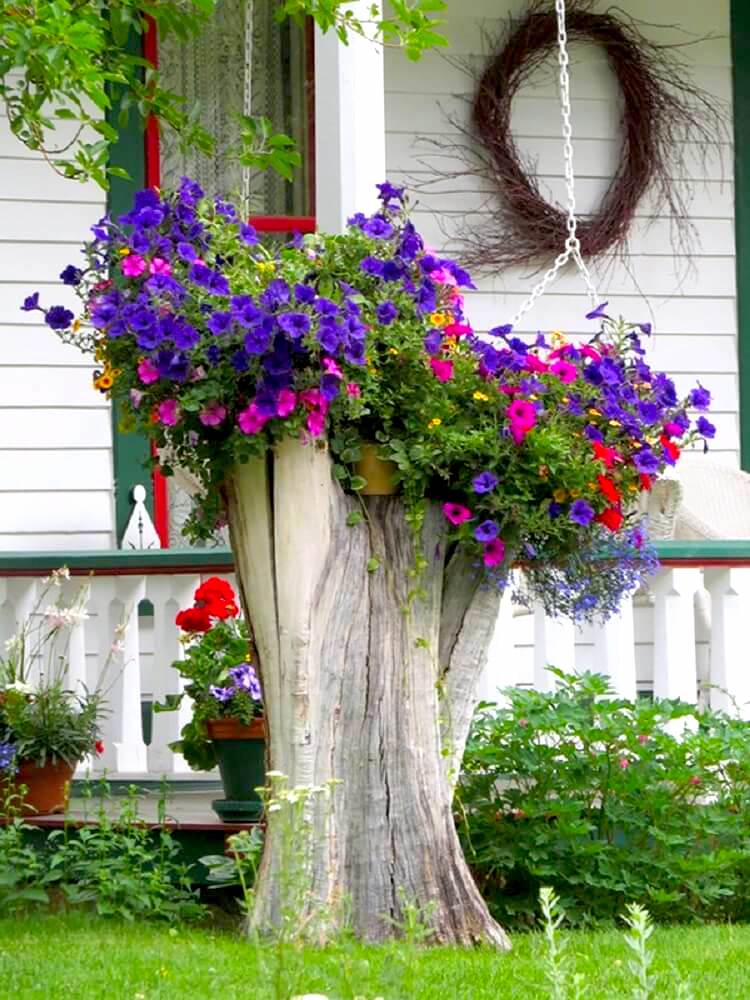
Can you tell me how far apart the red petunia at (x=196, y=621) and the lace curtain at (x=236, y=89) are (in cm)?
239

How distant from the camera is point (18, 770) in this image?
576 cm

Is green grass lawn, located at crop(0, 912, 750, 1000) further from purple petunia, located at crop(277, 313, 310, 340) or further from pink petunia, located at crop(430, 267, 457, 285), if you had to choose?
pink petunia, located at crop(430, 267, 457, 285)

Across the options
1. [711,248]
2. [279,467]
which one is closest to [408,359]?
[279,467]

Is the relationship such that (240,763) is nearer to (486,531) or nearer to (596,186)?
(486,531)

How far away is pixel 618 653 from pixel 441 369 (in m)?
1.87

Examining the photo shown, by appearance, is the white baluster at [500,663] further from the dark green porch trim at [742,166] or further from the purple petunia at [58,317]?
the dark green porch trim at [742,166]

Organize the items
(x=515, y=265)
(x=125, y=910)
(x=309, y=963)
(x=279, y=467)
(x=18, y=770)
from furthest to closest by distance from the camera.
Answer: (x=515, y=265) < (x=18, y=770) < (x=125, y=910) < (x=279, y=467) < (x=309, y=963)

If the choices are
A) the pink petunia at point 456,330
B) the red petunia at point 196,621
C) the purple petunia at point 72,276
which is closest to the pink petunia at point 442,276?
the pink petunia at point 456,330

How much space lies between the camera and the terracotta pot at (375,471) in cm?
456

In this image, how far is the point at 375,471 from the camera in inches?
180

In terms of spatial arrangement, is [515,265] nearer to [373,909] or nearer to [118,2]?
[118,2]

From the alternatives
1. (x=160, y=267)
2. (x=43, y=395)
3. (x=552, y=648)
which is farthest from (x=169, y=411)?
(x=43, y=395)

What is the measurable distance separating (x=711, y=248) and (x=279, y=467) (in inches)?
188

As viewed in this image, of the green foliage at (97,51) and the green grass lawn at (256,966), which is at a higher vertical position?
the green foliage at (97,51)
